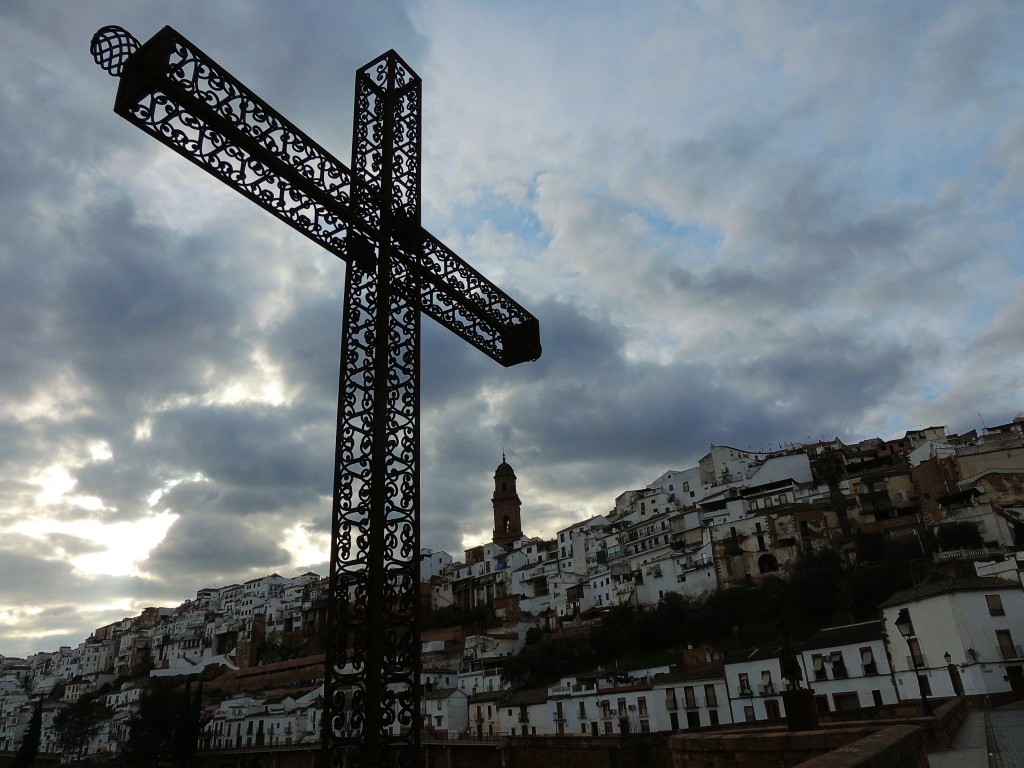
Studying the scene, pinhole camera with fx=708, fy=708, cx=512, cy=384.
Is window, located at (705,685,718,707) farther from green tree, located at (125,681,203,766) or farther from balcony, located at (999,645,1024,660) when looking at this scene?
green tree, located at (125,681,203,766)

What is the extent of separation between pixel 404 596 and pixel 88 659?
120 meters

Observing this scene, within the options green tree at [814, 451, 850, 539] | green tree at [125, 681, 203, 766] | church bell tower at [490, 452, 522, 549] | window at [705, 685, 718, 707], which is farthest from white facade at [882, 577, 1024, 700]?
church bell tower at [490, 452, 522, 549]

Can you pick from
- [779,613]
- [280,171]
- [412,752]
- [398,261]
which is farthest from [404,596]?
[779,613]

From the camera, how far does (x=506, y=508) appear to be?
9406 centimetres

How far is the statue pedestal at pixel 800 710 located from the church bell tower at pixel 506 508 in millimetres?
81315

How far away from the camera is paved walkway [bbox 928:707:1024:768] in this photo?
10.7m

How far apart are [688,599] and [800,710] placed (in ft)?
147

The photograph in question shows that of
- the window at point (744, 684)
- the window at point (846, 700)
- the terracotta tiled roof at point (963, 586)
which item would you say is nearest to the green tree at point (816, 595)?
the window at point (744, 684)

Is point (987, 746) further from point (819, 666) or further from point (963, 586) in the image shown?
point (819, 666)

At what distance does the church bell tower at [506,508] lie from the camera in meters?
92.0

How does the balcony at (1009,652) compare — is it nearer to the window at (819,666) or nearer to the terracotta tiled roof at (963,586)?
the terracotta tiled roof at (963,586)

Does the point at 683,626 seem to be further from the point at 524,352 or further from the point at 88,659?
the point at 88,659

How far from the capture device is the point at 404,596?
5.57 metres

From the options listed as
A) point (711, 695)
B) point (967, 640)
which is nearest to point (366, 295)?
point (967, 640)
